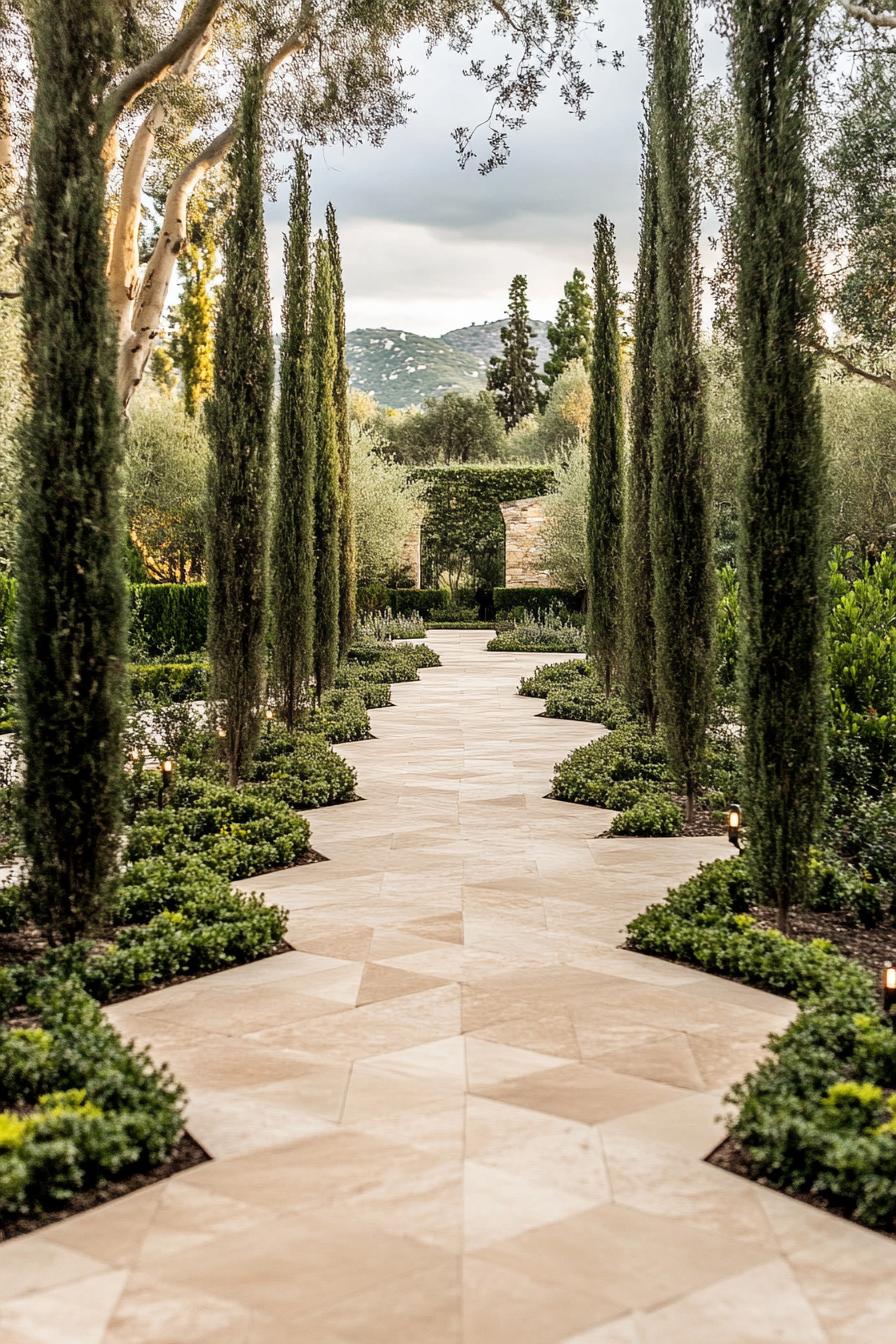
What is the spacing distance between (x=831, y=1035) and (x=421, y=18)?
43.9 ft

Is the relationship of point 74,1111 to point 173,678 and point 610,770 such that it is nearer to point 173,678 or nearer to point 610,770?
point 610,770

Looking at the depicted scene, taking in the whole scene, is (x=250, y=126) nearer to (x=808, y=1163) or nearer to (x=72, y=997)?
(x=72, y=997)

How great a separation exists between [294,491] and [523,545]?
1703 centimetres

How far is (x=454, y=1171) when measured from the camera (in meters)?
2.61

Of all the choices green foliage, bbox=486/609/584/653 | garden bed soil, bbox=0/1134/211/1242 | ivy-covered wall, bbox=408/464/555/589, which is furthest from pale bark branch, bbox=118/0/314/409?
ivy-covered wall, bbox=408/464/555/589

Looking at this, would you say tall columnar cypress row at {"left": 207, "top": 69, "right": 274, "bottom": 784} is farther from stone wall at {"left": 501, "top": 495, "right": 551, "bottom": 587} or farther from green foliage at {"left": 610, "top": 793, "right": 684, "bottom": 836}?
stone wall at {"left": 501, "top": 495, "right": 551, "bottom": 587}

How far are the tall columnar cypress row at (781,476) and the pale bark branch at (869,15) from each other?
28.5 feet

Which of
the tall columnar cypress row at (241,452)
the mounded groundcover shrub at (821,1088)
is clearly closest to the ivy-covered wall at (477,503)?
the tall columnar cypress row at (241,452)

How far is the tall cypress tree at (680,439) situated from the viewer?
6832 mm

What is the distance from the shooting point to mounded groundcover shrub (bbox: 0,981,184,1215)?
2.50 m

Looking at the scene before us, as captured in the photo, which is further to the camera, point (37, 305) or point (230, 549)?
point (230, 549)

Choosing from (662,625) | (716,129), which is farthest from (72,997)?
(716,129)

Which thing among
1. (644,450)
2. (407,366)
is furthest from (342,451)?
(407,366)

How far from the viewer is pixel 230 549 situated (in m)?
7.34
